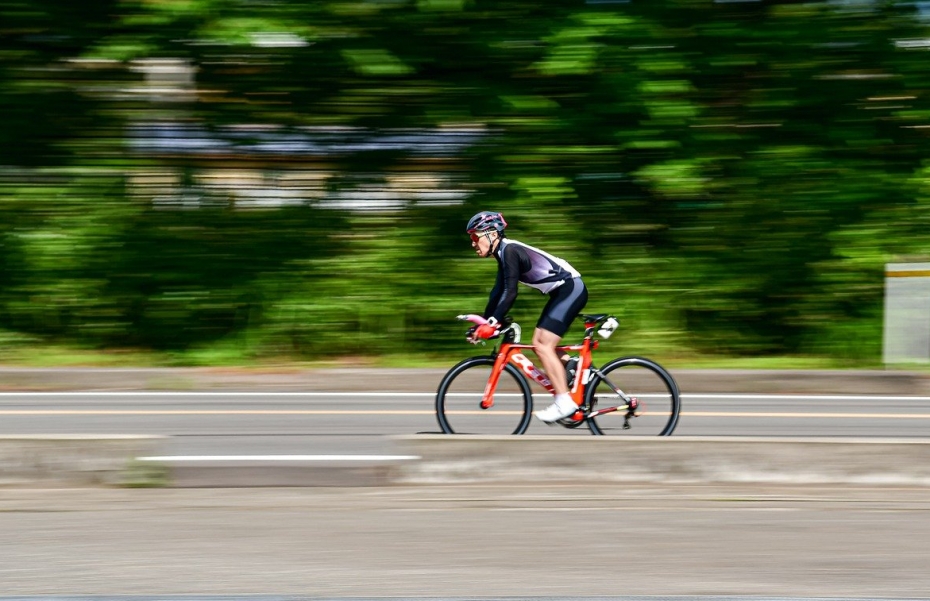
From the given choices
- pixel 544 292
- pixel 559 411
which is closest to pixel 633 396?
pixel 559 411

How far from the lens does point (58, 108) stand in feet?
49.4

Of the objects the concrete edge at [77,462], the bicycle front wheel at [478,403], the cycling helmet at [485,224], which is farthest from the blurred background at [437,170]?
the concrete edge at [77,462]

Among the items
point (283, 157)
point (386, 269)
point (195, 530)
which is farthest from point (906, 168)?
point (195, 530)

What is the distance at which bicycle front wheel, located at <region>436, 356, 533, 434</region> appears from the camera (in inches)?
337

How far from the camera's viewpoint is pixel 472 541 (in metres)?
5.87

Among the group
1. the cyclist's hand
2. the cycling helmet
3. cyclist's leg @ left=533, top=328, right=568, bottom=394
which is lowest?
cyclist's leg @ left=533, top=328, right=568, bottom=394

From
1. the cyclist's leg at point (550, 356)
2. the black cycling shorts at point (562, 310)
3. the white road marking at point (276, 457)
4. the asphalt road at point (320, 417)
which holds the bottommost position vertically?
the asphalt road at point (320, 417)

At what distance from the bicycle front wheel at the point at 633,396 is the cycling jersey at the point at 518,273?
0.72 m

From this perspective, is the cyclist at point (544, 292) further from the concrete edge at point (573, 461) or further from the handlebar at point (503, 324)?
the concrete edge at point (573, 461)

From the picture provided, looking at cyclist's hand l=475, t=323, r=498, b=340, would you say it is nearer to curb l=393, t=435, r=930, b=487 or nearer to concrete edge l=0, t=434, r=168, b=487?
curb l=393, t=435, r=930, b=487

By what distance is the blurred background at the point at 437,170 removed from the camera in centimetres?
1475

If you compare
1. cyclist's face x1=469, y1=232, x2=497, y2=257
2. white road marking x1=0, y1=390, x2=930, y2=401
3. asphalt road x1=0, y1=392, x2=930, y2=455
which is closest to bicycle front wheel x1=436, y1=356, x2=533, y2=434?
asphalt road x1=0, y1=392, x2=930, y2=455

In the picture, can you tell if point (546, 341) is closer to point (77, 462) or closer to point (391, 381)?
point (77, 462)

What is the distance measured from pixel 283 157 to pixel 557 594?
1111 cm
